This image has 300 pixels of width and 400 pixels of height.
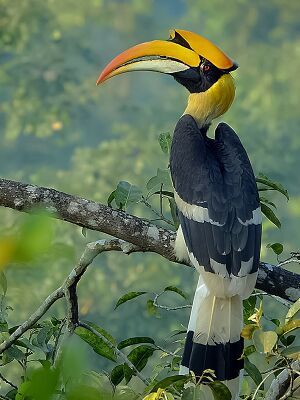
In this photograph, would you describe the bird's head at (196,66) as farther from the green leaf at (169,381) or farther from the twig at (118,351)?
the green leaf at (169,381)

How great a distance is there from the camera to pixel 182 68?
190cm

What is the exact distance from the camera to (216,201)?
5.05 ft

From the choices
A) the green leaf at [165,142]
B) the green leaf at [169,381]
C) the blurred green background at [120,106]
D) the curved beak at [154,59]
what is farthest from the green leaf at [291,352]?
the blurred green background at [120,106]

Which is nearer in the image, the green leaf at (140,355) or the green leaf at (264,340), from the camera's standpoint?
the green leaf at (264,340)

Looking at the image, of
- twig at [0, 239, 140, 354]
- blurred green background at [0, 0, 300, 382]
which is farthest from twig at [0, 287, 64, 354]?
blurred green background at [0, 0, 300, 382]

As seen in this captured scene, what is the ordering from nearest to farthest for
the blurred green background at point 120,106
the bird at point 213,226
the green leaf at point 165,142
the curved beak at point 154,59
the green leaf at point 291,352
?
the green leaf at point 291,352 < the bird at point 213,226 < the green leaf at point 165,142 < the curved beak at point 154,59 < the blurred green background at point 120,106

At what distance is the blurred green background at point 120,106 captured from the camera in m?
5.77

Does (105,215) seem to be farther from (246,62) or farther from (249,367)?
(246,62)

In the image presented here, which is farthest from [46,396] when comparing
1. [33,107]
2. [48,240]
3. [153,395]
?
[33,107]

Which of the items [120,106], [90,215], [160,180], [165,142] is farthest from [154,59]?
[120,106]

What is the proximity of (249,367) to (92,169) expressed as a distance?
193 inches

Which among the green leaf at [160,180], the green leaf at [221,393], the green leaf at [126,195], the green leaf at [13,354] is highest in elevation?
the green leaf at [160,180]

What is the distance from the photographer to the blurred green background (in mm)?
5770

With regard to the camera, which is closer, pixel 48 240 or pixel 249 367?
pixel 48 240
